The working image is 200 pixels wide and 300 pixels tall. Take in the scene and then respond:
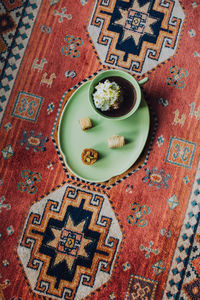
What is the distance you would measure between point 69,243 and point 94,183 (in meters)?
0.30

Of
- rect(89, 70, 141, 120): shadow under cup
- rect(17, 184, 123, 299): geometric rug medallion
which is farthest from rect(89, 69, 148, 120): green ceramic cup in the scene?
rect(17, 184, 123, 299): geometric rug medallion

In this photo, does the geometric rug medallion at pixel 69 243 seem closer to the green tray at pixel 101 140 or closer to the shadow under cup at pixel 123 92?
the green tray at pixel 101 140

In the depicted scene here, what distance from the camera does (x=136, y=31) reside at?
143 centimetres

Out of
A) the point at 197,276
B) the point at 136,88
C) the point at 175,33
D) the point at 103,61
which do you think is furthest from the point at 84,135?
the point at 197,276

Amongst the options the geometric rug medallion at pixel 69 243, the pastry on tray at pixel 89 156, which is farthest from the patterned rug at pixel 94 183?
the pastry on tray at pixel 89 156

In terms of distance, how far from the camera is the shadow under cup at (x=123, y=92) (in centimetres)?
119

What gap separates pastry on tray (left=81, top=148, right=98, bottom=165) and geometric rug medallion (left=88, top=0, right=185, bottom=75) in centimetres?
45

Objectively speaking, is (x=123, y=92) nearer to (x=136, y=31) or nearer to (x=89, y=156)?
(x=89, y=156)

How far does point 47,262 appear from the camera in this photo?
136 cm

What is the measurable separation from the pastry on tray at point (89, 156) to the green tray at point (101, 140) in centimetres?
3

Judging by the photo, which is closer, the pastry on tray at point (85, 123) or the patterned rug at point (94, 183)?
the pastry on tray at point (85, 123)

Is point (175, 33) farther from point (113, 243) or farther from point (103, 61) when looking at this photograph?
point (113, 243)

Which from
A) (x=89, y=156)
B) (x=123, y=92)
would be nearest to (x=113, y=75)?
(x=123, y=92)

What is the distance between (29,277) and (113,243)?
415mm
